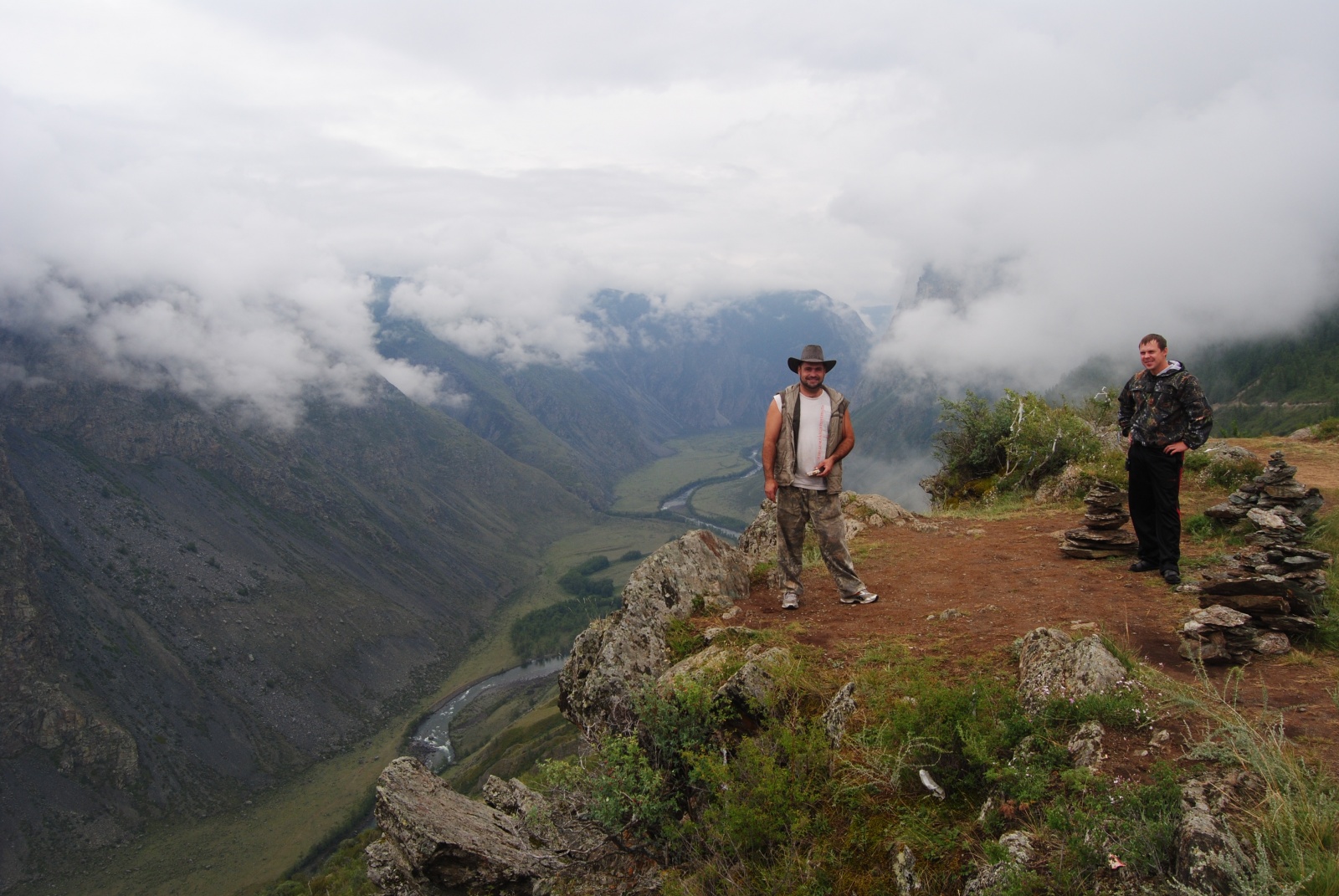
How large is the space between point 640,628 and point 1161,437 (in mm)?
7681

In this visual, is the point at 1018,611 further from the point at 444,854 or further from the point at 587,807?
the point at 444,854

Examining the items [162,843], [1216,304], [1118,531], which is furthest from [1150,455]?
[1216,304]

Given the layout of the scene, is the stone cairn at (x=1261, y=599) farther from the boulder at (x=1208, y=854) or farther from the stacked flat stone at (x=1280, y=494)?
the boulder at (x=1208, y=854)

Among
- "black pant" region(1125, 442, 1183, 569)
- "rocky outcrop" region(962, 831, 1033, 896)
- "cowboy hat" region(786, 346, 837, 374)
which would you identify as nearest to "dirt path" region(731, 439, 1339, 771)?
"black pant" region(1125, 442, 1183, 569)

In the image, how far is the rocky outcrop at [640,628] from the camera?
27.6ft

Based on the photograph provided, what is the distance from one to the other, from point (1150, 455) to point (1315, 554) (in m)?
2.41

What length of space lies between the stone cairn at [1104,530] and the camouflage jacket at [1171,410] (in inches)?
75.4

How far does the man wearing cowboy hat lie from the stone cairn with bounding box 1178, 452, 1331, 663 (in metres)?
4.11

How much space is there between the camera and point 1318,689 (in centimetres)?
561

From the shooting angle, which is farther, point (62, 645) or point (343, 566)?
point (343, 566)

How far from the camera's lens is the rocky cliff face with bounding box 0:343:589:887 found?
9875 centimetres

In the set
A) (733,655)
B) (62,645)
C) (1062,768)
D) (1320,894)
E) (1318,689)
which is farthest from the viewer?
(62,645)

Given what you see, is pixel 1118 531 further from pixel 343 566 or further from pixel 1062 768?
pixel 343 566

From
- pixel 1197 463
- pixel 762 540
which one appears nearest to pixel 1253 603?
pixel 762 540
